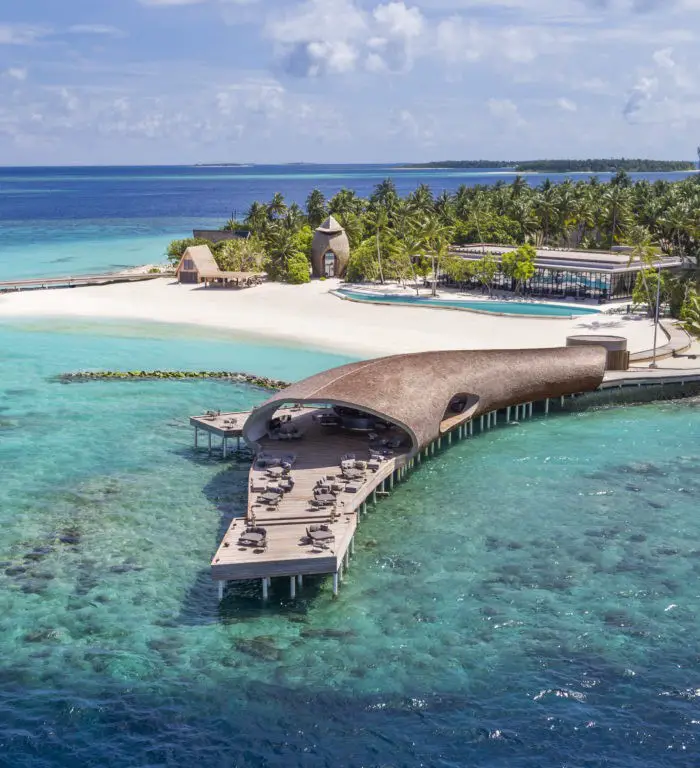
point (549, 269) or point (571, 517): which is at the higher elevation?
point (549, 269)

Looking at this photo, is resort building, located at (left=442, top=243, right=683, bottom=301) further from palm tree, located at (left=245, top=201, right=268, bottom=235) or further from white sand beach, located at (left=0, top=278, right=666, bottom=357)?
palm tree, located at (left=245, top=201, right=268, bottom=235)

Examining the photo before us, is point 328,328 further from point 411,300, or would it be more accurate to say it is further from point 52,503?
point 52,503

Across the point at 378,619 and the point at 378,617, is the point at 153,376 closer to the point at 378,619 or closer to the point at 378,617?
the point at 378,617

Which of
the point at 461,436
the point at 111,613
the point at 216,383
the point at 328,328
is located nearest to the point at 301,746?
the point at 111,613

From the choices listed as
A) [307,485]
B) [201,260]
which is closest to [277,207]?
[201,260]

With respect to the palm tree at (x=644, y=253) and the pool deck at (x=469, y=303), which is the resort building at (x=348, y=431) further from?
the pool deck at (x=469, y=303)

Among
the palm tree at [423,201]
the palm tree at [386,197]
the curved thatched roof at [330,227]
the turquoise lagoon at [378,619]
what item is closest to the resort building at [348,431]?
the turquoise lagoon at [378,619]
